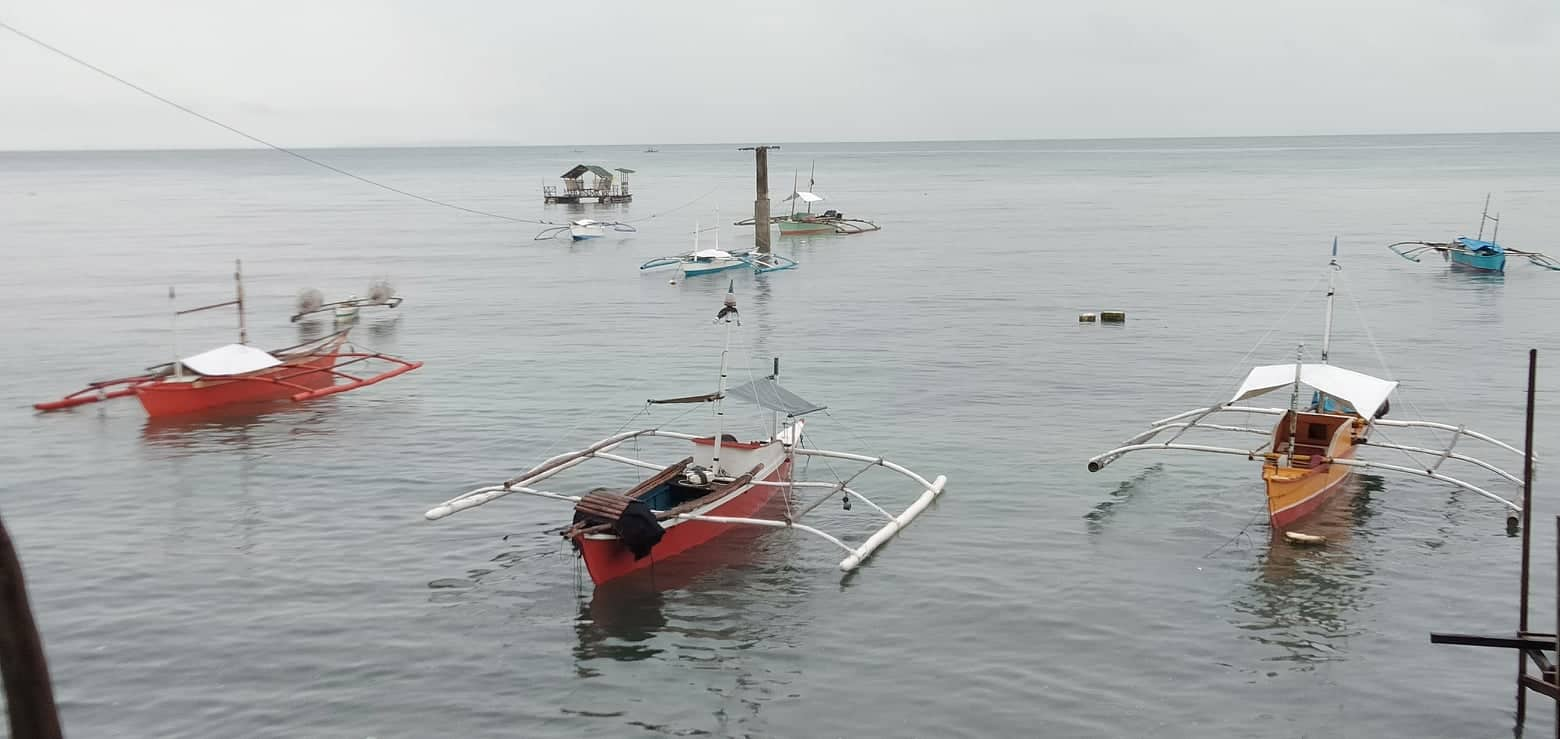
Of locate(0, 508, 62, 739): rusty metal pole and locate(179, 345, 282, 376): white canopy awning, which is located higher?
locate(0, 508, 62, 739): rusty metal pole

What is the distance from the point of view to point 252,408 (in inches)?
1516

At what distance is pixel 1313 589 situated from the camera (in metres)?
22.9

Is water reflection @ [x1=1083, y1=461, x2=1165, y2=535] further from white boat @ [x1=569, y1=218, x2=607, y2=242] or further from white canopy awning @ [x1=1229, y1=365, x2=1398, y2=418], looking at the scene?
white boat @ [x1=569, y1=218, x2=607, y2=242]

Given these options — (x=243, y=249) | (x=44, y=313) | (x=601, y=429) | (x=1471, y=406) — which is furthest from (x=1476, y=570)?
(x=243, y=249)

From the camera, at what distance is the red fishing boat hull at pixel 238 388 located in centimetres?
3662

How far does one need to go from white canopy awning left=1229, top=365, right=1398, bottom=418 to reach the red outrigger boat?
25.1m

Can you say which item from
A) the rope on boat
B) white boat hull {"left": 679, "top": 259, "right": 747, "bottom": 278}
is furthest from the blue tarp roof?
white boat hull {"left": 679, "top": 259, "right": 747, "bottom": 278}

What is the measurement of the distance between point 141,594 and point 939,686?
14340 millimetres

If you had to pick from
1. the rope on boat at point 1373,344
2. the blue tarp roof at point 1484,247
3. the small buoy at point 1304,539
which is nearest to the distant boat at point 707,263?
the rope on boat at point 1373,344

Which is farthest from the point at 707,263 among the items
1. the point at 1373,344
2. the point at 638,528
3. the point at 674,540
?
the point at 638,528

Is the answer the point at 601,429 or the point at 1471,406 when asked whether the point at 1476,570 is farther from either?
the point at 601,429

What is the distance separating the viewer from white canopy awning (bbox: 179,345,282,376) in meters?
36.2

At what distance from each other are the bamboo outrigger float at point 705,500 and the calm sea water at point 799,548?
0.64m

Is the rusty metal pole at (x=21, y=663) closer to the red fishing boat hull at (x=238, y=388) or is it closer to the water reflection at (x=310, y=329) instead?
the red fishing boat hull at (x=238, y=388)
